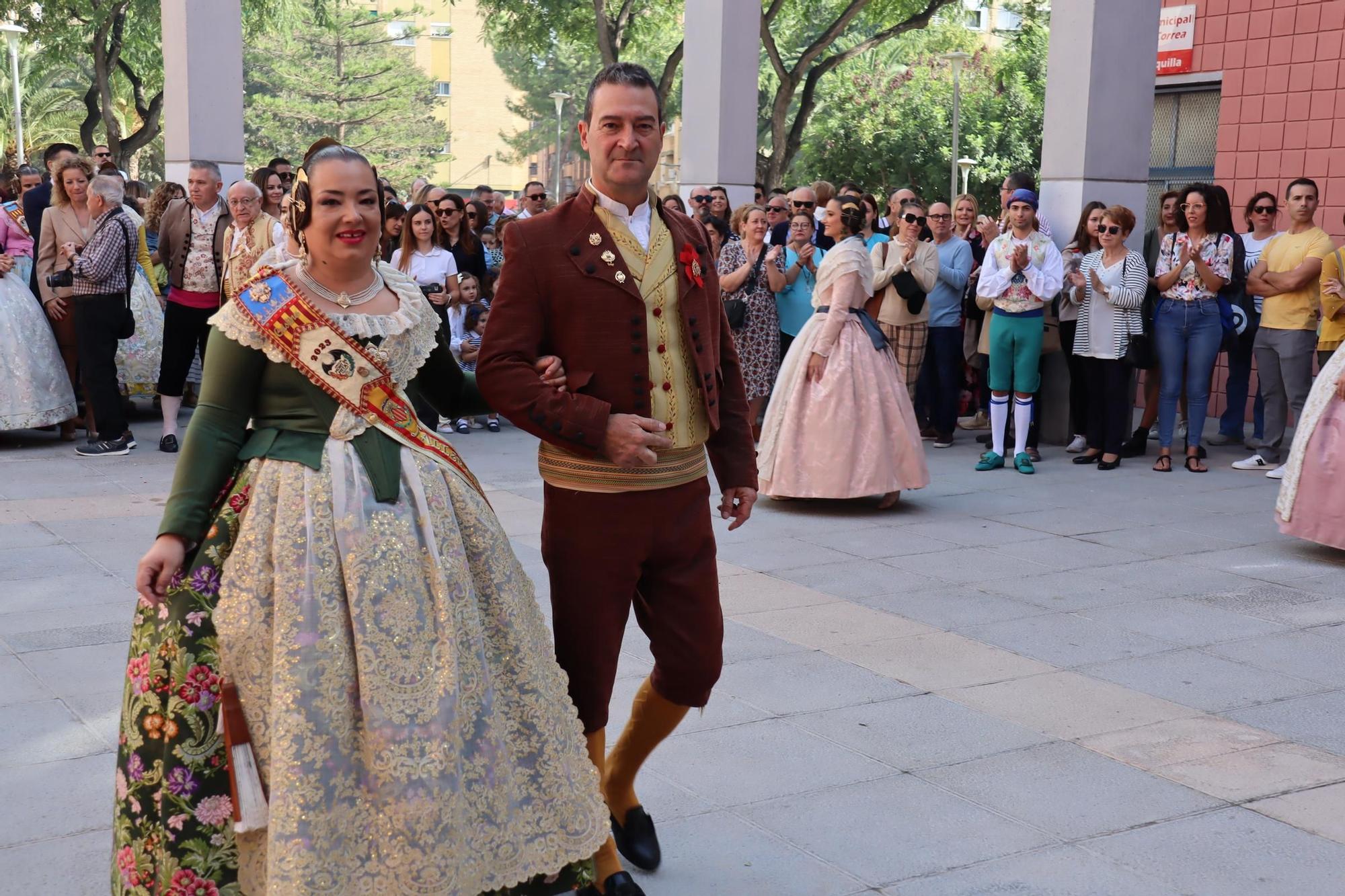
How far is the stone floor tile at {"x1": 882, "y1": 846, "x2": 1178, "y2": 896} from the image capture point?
11.5 ft

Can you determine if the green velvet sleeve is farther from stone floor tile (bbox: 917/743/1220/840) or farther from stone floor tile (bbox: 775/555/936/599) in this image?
stone floor tile (bbox: 775/555/936/599)

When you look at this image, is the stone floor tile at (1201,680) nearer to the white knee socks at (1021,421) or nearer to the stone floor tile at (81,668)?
the stone floor tile at (81,668)

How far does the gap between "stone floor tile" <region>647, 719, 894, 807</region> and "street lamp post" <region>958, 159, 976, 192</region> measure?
28552 millimetres

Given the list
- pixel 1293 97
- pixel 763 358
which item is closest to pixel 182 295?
pixel 763 358

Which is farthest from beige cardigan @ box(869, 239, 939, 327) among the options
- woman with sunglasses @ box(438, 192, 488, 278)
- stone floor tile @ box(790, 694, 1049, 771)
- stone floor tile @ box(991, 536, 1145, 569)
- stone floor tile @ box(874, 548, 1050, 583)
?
stone floor tile @ box(790, 694, 1049, 771)

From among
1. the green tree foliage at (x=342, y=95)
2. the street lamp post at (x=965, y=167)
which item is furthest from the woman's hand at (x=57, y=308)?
the green tree foliage at (x=342, y=95)

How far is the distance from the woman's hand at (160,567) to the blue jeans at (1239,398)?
9.15m

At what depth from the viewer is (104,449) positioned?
9797 millimetres

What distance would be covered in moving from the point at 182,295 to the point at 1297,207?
746 cm

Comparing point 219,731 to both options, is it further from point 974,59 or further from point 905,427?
point 974,59

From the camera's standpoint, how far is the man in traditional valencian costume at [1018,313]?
9875mm

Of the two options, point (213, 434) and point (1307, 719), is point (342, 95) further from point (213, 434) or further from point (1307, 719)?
point (213, 434)

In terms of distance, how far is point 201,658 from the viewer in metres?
2.81

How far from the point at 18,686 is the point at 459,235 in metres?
6.62
